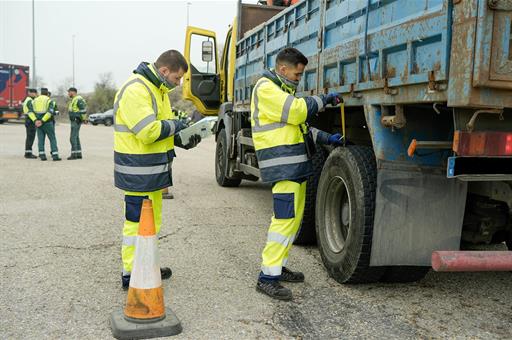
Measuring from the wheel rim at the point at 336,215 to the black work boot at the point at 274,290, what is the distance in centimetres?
65

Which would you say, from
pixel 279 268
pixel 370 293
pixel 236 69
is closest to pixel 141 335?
pixel 279 268

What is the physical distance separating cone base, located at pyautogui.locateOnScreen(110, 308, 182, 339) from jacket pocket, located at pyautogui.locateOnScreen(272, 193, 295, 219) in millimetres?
1092

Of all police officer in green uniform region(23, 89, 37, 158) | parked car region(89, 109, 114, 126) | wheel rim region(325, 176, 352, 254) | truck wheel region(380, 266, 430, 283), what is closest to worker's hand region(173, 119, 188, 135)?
wheel rim region(325, 176, 352, 254)

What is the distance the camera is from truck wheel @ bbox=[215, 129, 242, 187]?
8.91 metres

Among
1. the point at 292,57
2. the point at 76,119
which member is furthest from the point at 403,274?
the point at 76,119

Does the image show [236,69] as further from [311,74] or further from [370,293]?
[370,293]

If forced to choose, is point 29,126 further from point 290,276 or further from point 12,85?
point 12,85

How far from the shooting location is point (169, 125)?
390cm

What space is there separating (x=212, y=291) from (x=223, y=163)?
5.18 meters

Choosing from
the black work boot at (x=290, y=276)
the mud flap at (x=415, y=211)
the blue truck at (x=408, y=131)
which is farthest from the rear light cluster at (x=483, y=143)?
the black work boot at (x=290, y=276)

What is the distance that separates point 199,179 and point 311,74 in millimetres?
5622

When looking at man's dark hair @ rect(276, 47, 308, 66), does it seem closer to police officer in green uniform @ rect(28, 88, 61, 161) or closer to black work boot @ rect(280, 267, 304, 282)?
black work boot @ rect(280, 267, 304, 282)

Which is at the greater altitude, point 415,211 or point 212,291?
point 415,211

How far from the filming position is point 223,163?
360 inches
